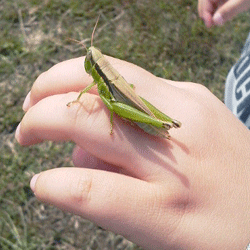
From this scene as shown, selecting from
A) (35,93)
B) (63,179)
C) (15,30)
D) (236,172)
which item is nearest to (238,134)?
(236,172)

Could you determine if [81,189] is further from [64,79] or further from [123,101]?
[64,79]

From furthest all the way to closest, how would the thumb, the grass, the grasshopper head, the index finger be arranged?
the grass
the thumb
the index finger
the grasshopper head

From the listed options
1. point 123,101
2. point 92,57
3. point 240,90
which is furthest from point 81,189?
point 240,90

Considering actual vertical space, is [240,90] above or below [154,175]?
below

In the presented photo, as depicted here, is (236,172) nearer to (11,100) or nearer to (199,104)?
(199,104)

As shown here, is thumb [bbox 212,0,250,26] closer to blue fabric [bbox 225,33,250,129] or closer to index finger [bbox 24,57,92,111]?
blue fabric [bbox 225,33,250,129]

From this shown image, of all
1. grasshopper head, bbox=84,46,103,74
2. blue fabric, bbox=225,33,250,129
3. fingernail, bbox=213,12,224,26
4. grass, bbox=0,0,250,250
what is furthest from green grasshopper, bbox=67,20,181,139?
grass, bbox=0,0,250,250
